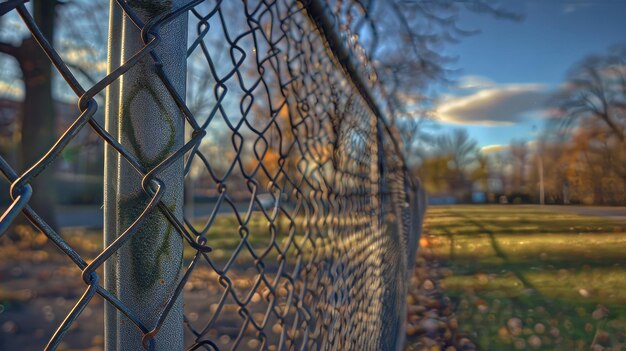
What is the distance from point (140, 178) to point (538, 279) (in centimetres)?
545

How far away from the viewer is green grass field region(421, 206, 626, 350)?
12.8ft

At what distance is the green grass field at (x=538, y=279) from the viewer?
12.8 ft

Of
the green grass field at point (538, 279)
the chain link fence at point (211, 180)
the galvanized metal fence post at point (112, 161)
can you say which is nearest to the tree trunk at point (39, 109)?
the green grass field at point (538, 279)

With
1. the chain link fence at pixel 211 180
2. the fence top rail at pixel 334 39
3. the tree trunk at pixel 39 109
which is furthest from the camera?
the tree trunk at pixel 39 109

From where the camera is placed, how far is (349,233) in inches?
88.6

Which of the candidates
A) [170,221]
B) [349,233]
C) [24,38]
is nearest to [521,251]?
[349,233]

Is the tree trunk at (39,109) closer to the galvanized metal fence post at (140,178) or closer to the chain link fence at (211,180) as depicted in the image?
the chain link fence at (211,180)

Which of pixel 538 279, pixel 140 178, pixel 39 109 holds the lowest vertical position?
pixel 538 279

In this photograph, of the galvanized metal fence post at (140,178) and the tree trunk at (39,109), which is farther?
the tree trunk at (39,109)

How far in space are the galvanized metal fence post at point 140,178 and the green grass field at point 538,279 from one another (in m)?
3.32

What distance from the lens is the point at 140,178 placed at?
728 millimetres

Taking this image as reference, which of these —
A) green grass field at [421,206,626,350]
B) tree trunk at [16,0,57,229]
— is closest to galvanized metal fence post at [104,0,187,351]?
A: green grass field at [421,206,626,350]

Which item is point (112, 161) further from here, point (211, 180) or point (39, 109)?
point (39, 109)

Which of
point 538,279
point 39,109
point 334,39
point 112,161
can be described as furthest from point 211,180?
point 39,109
